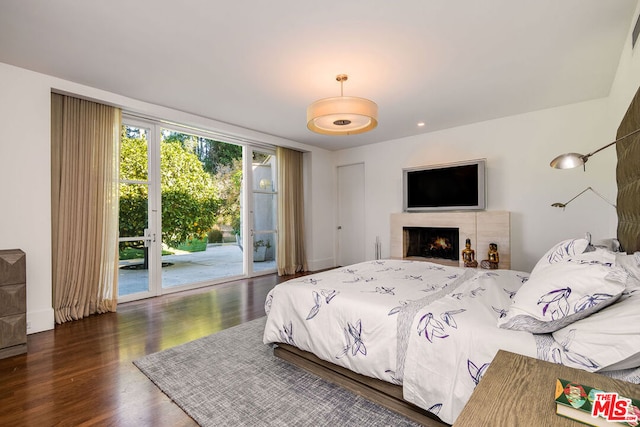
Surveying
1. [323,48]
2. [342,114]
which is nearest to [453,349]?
[342,114]

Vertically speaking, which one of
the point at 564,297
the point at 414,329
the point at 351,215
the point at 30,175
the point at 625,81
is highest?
the point at 625,81

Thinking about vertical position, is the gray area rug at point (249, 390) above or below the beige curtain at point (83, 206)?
below

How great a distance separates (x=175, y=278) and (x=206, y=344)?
244 cm

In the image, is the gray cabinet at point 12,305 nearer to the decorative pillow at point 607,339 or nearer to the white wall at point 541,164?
the decorative pillow at point 607,339

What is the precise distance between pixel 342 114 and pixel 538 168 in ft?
10.7

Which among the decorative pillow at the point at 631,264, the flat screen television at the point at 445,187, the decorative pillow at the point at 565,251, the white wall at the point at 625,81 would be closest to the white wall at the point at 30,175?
the decorative pillow at the point at 565,251

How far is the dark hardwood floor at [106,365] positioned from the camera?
174 centimetres

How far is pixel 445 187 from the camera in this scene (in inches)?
195

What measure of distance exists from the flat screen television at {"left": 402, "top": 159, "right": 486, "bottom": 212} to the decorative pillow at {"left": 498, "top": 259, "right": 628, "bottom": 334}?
346 cm

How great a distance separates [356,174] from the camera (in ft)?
21.0

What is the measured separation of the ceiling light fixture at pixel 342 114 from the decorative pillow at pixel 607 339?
6.75 feet

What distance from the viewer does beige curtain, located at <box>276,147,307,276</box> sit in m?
5.73

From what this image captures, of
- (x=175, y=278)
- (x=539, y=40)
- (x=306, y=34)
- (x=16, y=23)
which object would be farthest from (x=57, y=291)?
(x=539, y=40)

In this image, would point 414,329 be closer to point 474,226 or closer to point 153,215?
point 474,226
